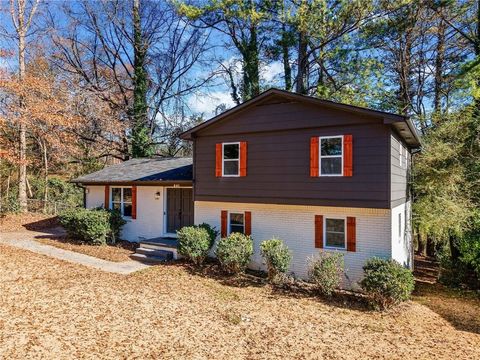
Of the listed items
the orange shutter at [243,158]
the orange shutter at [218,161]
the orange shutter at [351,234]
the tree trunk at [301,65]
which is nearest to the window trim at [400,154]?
the orange shutter at [351,234]

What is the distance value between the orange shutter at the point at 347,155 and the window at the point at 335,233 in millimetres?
1564

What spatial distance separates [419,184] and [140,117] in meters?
18.0

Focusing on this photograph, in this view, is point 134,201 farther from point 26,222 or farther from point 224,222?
point 26,222

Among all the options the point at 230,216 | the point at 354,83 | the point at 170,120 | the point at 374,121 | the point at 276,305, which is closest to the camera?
the point at 276,305

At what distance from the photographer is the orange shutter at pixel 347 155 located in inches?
377

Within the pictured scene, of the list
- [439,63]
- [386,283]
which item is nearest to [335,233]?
[386,283]

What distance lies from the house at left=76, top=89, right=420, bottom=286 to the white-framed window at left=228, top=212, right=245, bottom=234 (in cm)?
4

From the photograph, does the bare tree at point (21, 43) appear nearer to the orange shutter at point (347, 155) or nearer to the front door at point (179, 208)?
the front door at point (179, 208)

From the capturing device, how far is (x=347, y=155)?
9625 mm

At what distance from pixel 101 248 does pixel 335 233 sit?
29.6ft

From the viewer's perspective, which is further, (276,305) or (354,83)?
(354,83)

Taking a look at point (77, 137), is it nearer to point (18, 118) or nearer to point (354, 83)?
point (18, 118)

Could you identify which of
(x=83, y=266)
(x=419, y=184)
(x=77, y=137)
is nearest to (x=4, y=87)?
(x=77, y=137)

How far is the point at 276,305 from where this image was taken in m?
8.37
